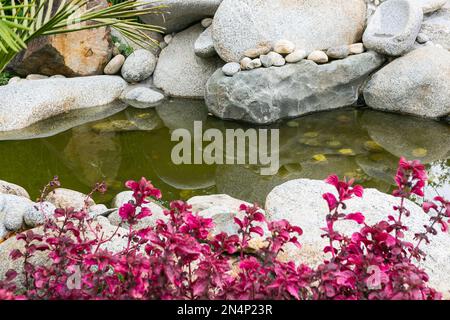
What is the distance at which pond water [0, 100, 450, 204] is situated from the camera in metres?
4.72

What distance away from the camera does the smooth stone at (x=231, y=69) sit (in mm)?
6000

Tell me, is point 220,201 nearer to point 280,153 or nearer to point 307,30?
point 280,153

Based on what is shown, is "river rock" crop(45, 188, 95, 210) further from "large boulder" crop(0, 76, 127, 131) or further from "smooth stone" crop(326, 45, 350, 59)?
"smooth stone" crop(326, 45, 350, 59)

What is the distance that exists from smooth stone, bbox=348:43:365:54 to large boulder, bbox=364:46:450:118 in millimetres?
343

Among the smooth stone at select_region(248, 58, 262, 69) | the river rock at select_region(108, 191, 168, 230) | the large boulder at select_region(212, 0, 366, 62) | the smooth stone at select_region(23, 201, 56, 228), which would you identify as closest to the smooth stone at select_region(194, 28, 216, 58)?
the large boulder at select_region(212, 0, 366, 62)

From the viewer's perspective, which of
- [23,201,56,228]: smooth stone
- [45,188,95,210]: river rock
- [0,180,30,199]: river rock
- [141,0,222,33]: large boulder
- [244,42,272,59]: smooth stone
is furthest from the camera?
[141,0,222,33]: large boulder

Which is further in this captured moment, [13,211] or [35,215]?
[13,211]

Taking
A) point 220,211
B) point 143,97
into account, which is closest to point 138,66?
point 143,97

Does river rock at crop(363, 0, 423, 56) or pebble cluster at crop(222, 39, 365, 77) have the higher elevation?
river rock at crop(363, 0, 423, 56)

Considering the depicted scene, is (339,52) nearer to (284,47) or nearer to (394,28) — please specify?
(284,47)

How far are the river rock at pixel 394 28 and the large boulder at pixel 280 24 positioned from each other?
1.03 feet

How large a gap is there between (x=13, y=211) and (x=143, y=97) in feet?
11.6

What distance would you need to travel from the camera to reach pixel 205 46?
21.6 feet
